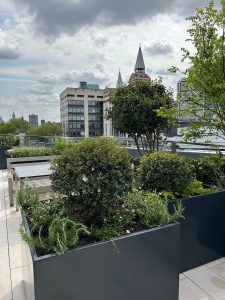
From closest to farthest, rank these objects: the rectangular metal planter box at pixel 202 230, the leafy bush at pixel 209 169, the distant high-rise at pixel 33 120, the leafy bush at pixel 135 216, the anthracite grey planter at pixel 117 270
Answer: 1. the anthracite grey planter at pixel 117 270
2. the leafy bush at pixel 135 216
3. the rectangular metal planter box at pixel 202 230
4. the leafy bush at pixel 209 169
5. the distant high-rise at pixel 33 120

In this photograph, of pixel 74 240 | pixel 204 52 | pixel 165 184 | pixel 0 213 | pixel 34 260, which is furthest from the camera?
pixel 0 213

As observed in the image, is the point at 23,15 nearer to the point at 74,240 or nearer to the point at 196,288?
the point at 74,240

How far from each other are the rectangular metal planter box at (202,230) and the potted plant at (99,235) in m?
0.30

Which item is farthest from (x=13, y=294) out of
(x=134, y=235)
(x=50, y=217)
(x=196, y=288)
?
(x=196, y=288)

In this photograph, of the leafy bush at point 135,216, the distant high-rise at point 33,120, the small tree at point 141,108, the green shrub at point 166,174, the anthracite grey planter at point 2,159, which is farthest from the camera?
the distant high-rise at point 33,120

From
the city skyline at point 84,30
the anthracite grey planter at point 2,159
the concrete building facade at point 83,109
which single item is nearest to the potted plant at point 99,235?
the city skyline at point 84,30

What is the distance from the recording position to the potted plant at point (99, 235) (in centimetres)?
120

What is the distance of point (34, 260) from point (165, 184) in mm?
1342

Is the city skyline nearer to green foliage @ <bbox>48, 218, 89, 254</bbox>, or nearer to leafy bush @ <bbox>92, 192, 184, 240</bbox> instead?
leafy bush @ <bbox>92, 192, 184, 240</bbox>

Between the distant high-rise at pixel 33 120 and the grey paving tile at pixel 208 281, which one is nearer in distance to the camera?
the grey paving tile at pixel 208 281

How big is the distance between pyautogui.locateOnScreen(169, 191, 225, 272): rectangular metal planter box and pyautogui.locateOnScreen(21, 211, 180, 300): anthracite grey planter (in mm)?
463

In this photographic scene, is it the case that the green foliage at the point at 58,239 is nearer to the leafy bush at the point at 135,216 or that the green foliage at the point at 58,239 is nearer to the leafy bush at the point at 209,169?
the leafy bush at the point at 135,216

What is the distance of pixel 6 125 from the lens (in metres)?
37.7

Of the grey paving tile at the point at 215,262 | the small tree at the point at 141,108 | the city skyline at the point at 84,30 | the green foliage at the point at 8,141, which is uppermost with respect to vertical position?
the city skyline at the point at 84,30
